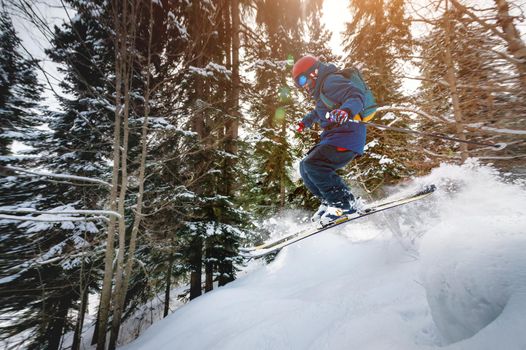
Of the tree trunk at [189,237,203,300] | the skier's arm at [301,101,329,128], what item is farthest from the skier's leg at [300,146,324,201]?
the tree trunk at [189,237,203,300]

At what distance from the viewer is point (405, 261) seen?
398 centimetres

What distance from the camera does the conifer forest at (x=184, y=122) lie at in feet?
16.9

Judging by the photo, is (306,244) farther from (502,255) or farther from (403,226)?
(502,255)

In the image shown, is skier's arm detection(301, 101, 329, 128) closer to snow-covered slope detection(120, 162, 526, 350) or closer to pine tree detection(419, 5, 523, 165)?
snow-covered slope detection(120, 162, 526, 350)

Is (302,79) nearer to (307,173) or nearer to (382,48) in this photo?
(307,173)

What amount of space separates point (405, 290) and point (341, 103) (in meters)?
2.58

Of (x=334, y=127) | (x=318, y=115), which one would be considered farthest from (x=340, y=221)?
(x=318, y=115)

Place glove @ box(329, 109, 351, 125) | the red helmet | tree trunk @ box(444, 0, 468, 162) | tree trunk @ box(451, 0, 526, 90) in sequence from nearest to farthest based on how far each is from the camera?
glove @ box(329, 109, 351, 125), the red helmet, tree trunk @ box(451, 0, 526, 90), tree trunk @ box(444, 0, 468, 162)

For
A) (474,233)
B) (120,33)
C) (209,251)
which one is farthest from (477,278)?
(209,251)

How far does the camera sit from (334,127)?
3688 mm

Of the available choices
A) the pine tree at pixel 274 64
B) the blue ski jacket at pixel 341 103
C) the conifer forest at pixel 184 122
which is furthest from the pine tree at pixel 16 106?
the blue ski jacket at pixel 341 103

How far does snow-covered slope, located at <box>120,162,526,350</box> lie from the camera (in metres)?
1.83

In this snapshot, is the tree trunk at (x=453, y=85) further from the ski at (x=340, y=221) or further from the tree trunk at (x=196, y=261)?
the tree trunk at (x=196, y=261)

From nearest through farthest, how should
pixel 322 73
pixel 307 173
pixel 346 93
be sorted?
pixel 346 93 → pixel 322 73 → pixel 307 173
